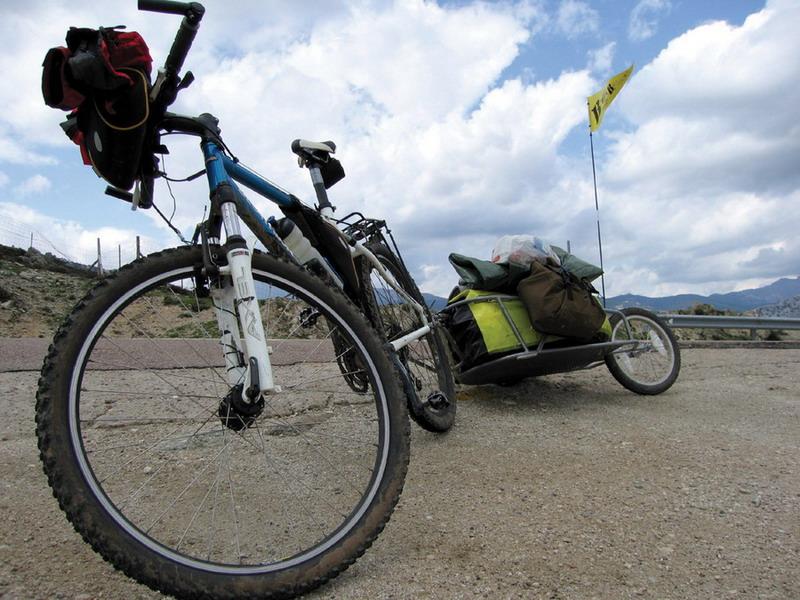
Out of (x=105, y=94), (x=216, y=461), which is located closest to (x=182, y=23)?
(x=105, y=94)

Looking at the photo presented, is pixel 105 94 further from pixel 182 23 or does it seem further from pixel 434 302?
pixel 434 302

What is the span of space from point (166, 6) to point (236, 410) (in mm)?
1221

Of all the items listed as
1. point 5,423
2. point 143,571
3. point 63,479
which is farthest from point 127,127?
point 5,423

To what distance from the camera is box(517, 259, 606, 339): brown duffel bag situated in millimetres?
3439

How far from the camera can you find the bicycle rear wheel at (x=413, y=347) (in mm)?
2596

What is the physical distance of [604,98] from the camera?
7980 millimetres

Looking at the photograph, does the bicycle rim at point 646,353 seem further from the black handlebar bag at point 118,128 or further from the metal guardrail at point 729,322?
the black handlebar bag at point 118,128

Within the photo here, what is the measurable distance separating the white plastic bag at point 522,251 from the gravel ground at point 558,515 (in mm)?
1050

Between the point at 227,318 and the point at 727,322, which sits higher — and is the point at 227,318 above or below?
above

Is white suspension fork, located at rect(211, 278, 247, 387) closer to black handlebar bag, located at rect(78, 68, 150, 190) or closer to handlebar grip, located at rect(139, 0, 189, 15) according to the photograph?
black handlebar bag, located at rect(78, 68, 150, 190)

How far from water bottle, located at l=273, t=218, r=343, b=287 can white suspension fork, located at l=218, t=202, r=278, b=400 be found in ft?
1.74

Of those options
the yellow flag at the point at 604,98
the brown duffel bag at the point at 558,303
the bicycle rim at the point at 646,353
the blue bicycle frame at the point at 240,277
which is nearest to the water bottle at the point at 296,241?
the blue bicycle frame at the point at 240,277

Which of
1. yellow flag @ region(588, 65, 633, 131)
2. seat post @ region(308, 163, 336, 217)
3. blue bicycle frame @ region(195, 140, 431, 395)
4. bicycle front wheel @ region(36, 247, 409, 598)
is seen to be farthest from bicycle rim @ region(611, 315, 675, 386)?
yellow flag @ region(588, 65, 633, 131)

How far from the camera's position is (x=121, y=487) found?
2.21 meters
